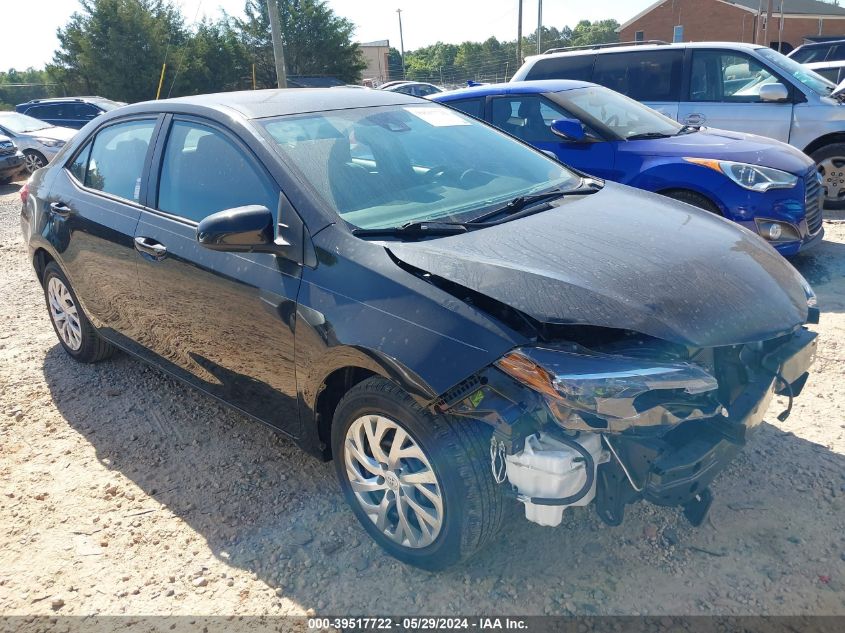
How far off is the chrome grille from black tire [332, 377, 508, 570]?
4.28 meters

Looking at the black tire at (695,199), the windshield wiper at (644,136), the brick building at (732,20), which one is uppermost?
the brick building at (732,20)

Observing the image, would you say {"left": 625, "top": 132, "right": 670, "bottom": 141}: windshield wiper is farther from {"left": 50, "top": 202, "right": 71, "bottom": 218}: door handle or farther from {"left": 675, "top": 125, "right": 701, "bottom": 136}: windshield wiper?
{"left": 50, "top": 202, "right": 71, "bottom": 218}: door handle

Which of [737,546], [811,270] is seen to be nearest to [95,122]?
[737,546]

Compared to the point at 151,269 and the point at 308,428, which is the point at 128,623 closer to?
the point at 308,428

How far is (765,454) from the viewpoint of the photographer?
314 centimetres

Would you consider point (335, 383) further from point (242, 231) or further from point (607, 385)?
point (607, 385)

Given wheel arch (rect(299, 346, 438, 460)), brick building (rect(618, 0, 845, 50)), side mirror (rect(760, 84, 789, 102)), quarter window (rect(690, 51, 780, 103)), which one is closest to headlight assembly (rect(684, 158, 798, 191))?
side mirror (rect(760, 84, 789, 102))

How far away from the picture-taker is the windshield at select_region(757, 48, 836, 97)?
23.8 feet

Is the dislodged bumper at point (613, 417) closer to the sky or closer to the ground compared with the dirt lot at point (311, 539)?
closer to the sky

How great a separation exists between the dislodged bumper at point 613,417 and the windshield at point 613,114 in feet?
13.6

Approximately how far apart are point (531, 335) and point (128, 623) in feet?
5.86

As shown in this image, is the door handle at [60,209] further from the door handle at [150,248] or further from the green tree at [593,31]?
the green tree at [593,31]

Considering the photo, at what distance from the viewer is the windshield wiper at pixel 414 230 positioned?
2.63 meters

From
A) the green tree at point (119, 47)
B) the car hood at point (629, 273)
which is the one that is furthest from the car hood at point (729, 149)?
the green tree at point (119, 47)
